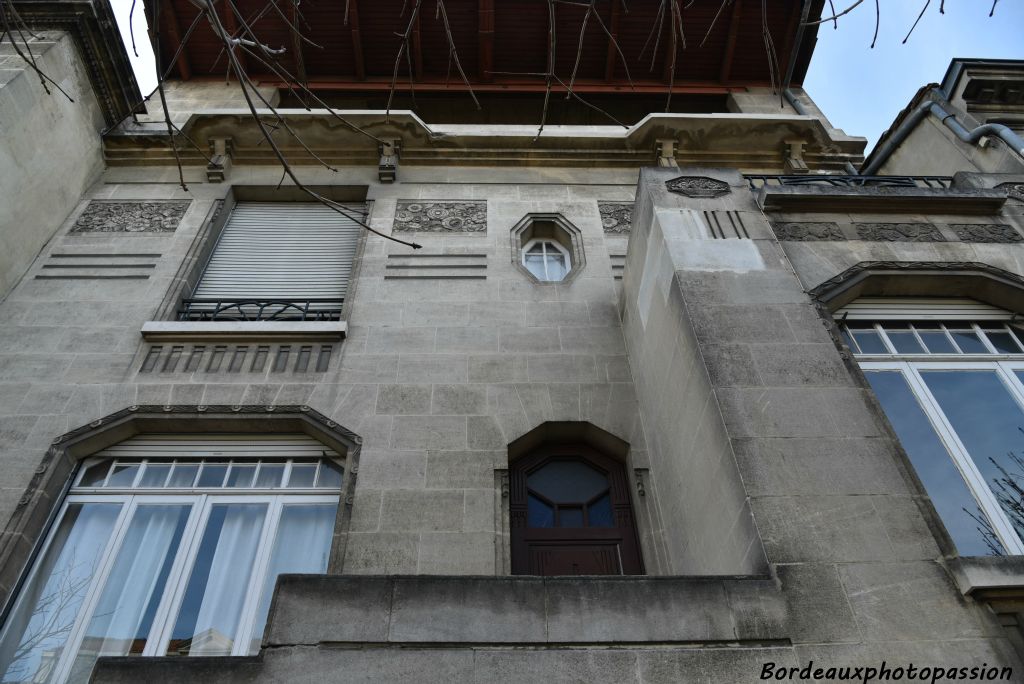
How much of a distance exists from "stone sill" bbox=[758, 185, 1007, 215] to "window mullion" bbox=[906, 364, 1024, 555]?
203 cm

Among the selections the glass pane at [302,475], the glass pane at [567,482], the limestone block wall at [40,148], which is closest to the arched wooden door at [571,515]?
the glass pane at [567,482]

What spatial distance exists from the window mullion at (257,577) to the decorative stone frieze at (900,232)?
641 cm

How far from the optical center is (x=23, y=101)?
29.8 feet

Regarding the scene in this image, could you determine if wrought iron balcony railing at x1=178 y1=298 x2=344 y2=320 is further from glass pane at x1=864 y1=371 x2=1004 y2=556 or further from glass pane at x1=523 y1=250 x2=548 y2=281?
glass pane at x1=864 y1=371 x2=1004 y2=556

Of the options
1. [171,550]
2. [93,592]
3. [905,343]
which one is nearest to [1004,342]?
[905,343]

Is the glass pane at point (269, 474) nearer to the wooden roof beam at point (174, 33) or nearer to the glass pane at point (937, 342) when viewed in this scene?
the glass pane at point (937, 342)

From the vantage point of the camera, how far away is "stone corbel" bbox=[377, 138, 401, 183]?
10836 mm

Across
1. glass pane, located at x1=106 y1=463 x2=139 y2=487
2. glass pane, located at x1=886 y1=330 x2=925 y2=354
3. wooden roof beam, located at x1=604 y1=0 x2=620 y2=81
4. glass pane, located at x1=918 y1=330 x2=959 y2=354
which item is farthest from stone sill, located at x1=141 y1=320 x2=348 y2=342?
wooden roof beam, located at x1=604 y1=0 x2=620 y2=81

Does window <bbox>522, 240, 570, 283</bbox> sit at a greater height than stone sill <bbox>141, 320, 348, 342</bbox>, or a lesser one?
greater

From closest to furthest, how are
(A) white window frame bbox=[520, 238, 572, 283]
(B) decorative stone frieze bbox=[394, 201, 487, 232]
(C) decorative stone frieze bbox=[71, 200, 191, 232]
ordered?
(A) white window frame bbox=[520, 238, 572, 283] < (C) decorative stone frieze bbox=[71, 200, 191, 232] < (B) decorative stone frieze bbox=[394, 201, 487, 232]

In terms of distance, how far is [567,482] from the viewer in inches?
281

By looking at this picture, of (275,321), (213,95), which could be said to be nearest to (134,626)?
(275,321)

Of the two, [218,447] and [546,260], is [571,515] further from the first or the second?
[546,260]

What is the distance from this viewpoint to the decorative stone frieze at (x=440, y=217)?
984 cm
